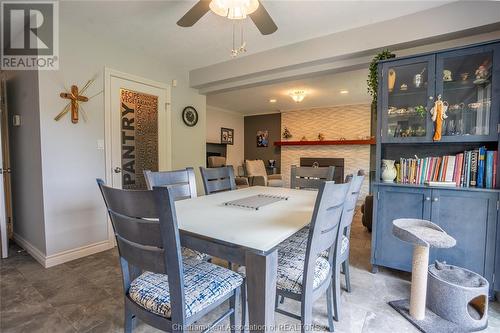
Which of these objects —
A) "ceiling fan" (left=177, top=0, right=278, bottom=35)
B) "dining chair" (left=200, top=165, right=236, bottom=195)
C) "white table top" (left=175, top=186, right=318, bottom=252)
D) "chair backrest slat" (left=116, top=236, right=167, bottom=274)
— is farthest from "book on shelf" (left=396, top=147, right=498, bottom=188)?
"chair backrest slat" (left=116, top=236, right=167, bottom=274)

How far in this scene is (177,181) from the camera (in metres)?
1.95

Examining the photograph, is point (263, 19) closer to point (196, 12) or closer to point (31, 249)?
point (196, 12)

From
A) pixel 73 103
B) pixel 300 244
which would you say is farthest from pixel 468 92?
pixel 73 103

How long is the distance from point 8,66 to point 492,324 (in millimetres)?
4690

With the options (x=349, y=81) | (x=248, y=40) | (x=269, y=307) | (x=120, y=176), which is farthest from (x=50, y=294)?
(x=349, y=81)

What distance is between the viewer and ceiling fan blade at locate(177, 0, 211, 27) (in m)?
1.63

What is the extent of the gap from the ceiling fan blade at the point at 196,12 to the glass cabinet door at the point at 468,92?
5.95 feet

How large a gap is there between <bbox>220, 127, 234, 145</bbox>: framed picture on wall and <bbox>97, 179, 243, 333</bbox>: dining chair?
18.6ft

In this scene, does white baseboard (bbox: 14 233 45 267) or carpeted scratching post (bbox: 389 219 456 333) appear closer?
carpeted scratching post (bbox: 389 219 456 333)

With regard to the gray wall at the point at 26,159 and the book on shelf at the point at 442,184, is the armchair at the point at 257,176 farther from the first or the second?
the gray wall at the point at 26,159

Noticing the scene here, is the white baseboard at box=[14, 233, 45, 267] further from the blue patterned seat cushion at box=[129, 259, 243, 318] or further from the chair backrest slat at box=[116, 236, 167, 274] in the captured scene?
the chair backrest slat at box=[116, 236, 167, 274]

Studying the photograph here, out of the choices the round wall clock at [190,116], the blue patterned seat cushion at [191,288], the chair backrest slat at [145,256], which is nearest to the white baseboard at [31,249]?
the blue patterned seat cushion at [191,288]

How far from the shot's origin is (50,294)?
74.1 inches

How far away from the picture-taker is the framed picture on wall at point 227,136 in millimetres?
6727
